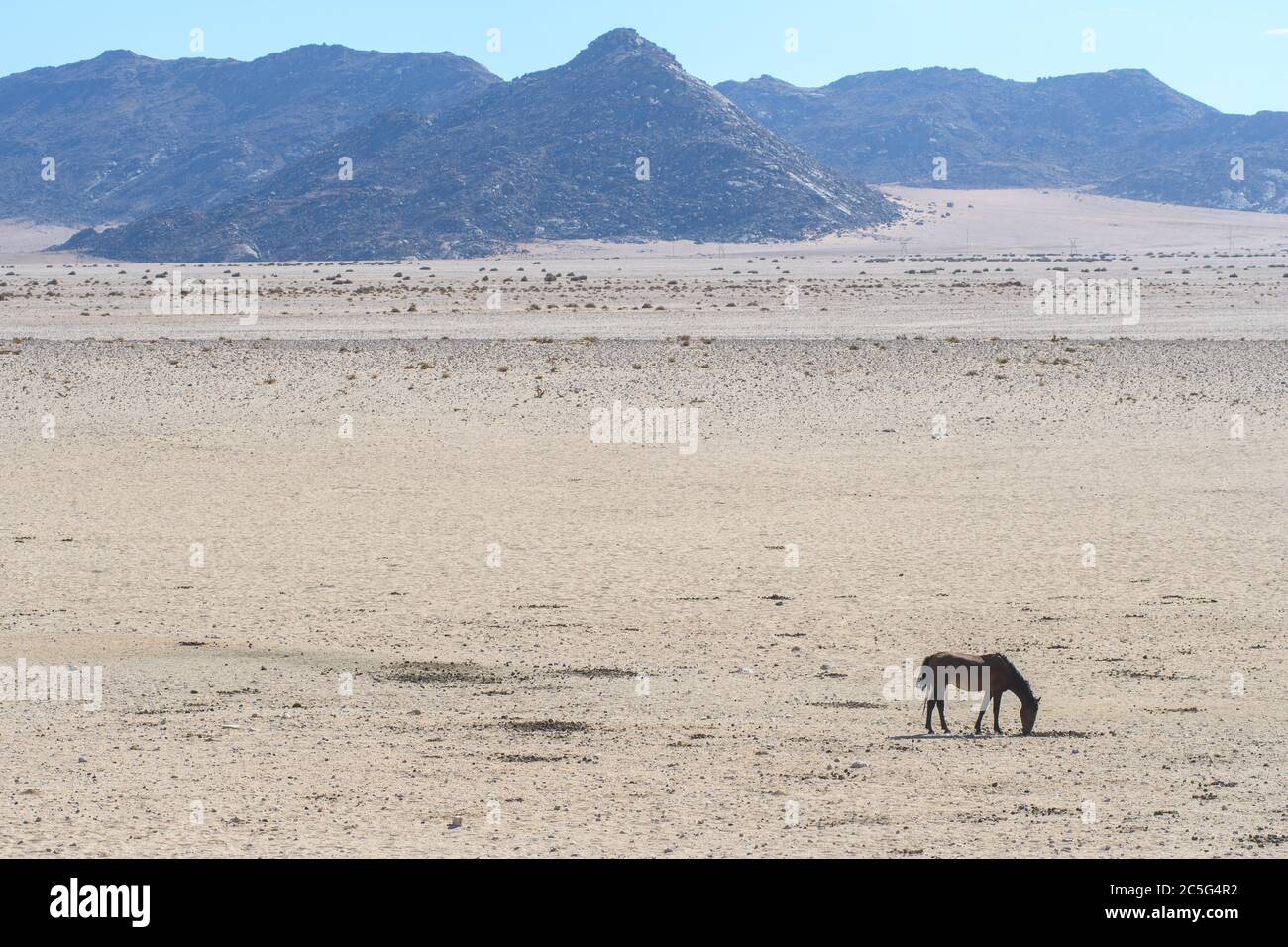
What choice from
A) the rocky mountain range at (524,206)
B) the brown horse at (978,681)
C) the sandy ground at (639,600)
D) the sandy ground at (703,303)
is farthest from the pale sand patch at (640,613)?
the rocky mountain range at (524,206)

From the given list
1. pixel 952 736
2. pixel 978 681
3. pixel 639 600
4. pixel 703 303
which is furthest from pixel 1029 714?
pixel 703 303

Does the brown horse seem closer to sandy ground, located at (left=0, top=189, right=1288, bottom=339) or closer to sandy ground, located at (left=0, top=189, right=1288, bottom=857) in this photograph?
sandy ground, located at (left=0, top=189, right=1288, bottom=857)

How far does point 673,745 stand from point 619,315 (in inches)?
1839

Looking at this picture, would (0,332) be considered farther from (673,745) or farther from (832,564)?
(673,745)

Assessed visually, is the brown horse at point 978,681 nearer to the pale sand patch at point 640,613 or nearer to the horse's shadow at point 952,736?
the horse's shadow at point 952,736

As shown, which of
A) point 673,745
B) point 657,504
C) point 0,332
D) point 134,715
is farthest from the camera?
point 0,332

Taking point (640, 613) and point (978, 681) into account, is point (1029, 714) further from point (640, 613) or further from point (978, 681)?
point (640, 613)

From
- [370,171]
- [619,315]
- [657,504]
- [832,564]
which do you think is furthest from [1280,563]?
[370,171]

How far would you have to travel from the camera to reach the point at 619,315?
185 ft

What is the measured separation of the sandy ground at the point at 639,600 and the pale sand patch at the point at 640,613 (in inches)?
2.2

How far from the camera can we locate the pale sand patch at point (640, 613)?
28.7 feet

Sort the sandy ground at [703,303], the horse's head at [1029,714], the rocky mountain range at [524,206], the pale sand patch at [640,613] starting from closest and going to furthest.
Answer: the pale sand patch at [640,613] < the horse's head at [1029,714] < the sandy ground at [703,303] < the rocky mountain range at [524,206]

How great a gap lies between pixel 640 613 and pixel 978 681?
5.12 m

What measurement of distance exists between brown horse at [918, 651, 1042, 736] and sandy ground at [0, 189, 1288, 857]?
21cm
